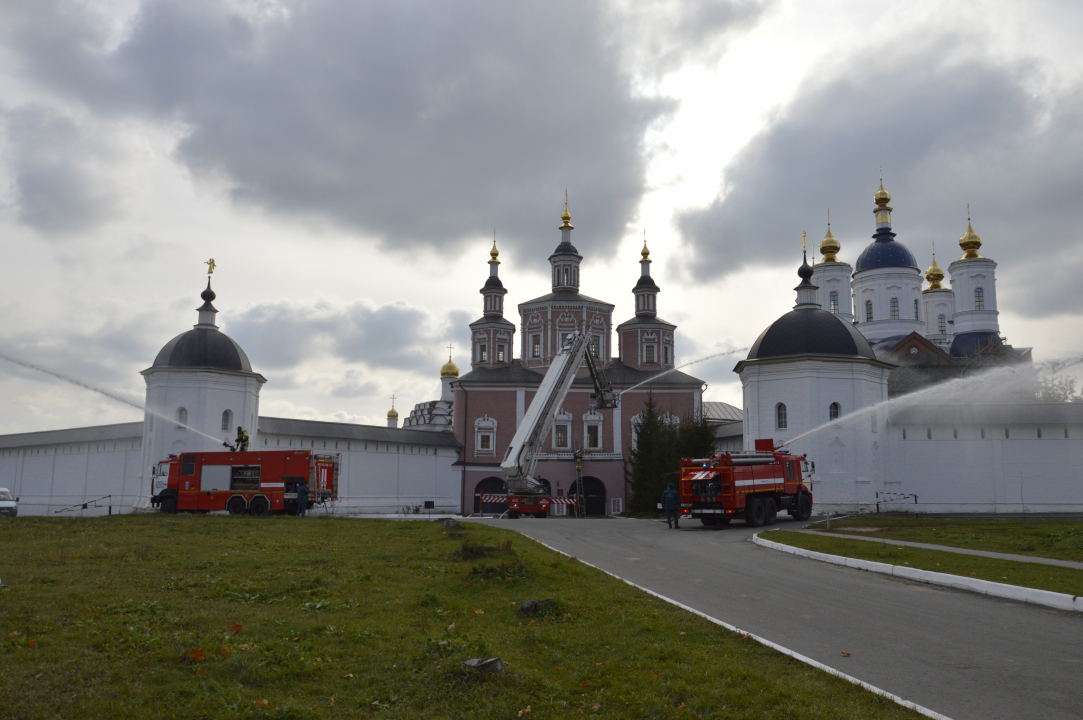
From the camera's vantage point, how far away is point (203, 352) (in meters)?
41.3

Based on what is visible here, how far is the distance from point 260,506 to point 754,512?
59.0ft

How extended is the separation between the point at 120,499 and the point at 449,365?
31.3 meters

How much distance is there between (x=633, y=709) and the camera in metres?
6.12

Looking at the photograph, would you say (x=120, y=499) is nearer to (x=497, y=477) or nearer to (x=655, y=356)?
(x=497, y=477)

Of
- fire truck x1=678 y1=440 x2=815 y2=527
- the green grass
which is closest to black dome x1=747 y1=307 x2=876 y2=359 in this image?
fire truck x1=678 y1=440 x2=815 y2=527

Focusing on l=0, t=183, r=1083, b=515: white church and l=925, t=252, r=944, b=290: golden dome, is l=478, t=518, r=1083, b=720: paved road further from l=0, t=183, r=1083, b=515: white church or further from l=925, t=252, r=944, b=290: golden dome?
l=925, t=252, r=944, b=290: golden dome

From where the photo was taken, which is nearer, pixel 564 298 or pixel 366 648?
pixel 366 648

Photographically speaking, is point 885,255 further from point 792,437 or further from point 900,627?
point 900,627

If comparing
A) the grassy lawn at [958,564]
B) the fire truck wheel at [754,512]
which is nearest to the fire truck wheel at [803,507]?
the fire truck wheel at [754,512]

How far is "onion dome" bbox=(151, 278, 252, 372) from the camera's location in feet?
135

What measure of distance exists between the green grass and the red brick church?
36964 millimetres

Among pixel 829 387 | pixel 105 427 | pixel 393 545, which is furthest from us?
pixel 105 427

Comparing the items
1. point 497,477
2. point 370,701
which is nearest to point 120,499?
point 497,477

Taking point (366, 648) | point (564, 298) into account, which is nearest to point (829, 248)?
point (564, 298)
